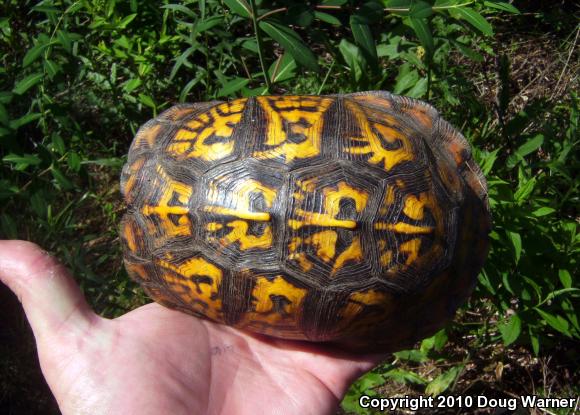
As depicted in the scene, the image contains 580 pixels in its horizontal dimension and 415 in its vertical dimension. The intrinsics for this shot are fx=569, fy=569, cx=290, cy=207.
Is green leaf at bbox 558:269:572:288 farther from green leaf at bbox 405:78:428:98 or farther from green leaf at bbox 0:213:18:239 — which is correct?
green leaf at bbox 0:213:18:239

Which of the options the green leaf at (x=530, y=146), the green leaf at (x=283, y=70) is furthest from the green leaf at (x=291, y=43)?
the green leaf at (x=530, y=146)

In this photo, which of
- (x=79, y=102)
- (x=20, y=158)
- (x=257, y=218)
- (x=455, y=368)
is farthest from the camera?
(x=79, y=102)

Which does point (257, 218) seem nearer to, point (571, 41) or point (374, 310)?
point (374, 310)

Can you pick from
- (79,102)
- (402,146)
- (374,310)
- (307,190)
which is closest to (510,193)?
(402,146)

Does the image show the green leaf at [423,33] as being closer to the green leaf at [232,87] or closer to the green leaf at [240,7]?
the green leaf at [240,7]

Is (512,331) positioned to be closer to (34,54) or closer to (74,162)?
(74,162)

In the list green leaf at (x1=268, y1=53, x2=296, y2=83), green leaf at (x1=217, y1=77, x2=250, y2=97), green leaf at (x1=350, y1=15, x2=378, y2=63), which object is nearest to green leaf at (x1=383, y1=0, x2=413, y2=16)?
green leaf at (x1=350, y1=15, x2=378, y2=63)
